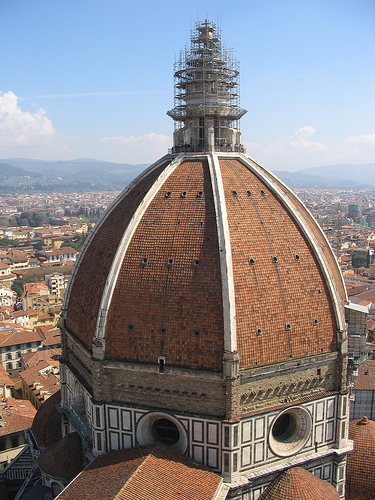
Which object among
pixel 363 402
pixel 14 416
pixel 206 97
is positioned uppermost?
pixel 206 97

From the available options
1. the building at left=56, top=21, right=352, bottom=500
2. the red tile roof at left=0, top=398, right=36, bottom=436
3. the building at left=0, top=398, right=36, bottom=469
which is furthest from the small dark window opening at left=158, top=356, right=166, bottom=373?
the red tile roof at left=0, top=398, right=36, bottom=436

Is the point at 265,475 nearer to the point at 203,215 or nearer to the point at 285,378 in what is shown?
the point at 285,378

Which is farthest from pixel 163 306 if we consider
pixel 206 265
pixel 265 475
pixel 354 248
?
pixel 354 248

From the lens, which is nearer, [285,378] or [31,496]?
[285,378]

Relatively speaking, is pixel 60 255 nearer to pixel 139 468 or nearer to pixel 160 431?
pixel 160 431

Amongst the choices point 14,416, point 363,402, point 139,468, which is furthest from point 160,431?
point 14,416

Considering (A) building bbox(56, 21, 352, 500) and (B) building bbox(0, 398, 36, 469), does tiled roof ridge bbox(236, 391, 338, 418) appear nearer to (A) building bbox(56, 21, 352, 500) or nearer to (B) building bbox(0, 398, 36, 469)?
(A) building bbox(56, 21, 352, 500)

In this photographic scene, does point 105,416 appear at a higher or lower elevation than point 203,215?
lower
